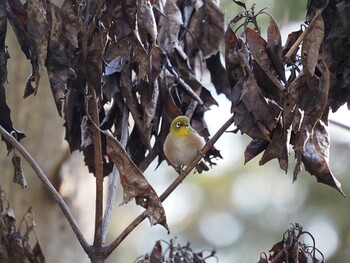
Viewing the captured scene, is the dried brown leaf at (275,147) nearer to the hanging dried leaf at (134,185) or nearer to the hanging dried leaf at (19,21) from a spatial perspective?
the hanging dried leaf at (134,185)

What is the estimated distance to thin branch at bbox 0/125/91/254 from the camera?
63.0 inches

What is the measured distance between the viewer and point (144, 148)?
6.60ft

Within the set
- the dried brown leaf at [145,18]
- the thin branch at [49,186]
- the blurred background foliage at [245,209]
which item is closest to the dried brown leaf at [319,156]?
the dried brown leaf at [145,18]

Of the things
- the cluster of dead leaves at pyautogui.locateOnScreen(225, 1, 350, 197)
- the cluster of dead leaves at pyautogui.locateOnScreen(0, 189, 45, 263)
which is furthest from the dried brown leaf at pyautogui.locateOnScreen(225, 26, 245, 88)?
the cluster of dead leaves at pyautogui.locateOnScreen(0, 189, 45, 263)

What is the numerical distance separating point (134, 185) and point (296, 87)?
0.38m

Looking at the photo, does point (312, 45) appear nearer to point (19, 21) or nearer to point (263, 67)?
point (263, 67)

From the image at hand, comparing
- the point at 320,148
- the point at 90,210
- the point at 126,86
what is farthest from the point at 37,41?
the point at 90,210

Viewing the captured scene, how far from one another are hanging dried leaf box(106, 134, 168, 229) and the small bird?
411 mm

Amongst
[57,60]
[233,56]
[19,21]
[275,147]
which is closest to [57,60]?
[57,60]

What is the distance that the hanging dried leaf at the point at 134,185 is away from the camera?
4.99 feet

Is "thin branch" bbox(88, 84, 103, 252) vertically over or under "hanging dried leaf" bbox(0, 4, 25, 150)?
under

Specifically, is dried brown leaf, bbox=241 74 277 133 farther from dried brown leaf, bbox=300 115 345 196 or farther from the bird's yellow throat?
the bird's yellow throat

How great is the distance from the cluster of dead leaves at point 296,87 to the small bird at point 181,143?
37 cm

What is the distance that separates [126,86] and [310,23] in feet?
1.74
